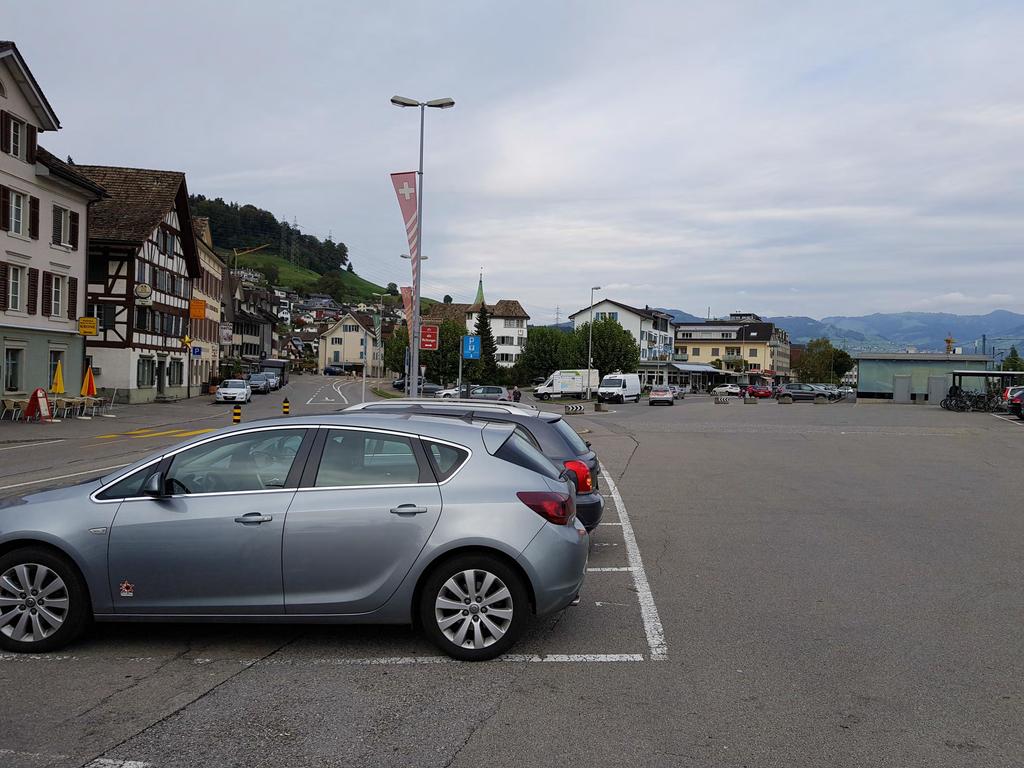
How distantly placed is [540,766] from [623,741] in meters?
0.51

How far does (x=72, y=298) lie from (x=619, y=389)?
3915 centimetres

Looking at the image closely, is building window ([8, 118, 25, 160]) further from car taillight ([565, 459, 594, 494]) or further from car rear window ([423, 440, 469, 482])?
car rear window ([423, 440, 469, 482])

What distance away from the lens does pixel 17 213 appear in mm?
33219

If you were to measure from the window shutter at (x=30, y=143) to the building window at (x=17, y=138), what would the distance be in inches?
8.2

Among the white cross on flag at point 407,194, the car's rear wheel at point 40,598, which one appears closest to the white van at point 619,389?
the white cross on flag at point 407,194

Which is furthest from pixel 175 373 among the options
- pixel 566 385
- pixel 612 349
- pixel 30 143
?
pixel 612 349

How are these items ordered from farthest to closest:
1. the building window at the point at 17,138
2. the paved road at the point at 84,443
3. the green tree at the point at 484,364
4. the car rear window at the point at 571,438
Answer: the green tree at the point at 484,364, the building window at the point at 17,138, the paved road at the point at 84,443, the car rear window at the point at 571,438

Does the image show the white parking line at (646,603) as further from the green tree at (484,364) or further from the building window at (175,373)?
the green tree at (484,364)

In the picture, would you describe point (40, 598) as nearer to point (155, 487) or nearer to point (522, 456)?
point (155, 487)

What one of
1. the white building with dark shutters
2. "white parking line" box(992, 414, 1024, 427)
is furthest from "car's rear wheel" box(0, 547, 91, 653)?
"white parking line" box(992, 414, 1024, 427)

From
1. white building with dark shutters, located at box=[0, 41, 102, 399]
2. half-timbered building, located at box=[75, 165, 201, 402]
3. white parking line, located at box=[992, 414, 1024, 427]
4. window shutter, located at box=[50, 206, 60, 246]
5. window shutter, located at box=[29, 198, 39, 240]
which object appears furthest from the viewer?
half-timbered building, located at box=[75, 165, 201, 402]

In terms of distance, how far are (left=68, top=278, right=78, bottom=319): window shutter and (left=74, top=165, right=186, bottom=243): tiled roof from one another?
773 centimetres

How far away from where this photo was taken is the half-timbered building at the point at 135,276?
148ft

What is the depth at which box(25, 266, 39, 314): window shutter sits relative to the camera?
34.0 meters
